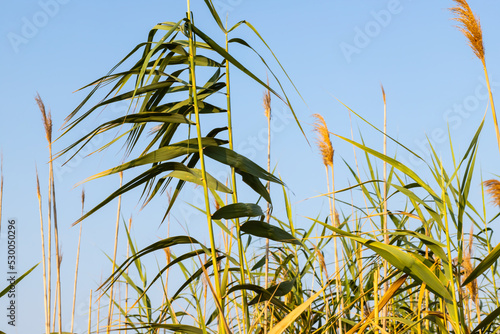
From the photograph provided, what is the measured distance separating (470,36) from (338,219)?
1269mm

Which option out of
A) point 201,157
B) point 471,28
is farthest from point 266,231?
point 471,28

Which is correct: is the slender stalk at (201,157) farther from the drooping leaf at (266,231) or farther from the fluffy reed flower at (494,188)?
the fluffy reed flower at (494,188)

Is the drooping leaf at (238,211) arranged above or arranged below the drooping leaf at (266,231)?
above

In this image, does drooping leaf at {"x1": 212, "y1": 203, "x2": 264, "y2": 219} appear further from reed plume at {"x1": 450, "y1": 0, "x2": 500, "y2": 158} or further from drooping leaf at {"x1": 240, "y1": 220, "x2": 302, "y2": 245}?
reed plume at {"x1": 450, "y1": 0, "x2": 500, "y2": 158}

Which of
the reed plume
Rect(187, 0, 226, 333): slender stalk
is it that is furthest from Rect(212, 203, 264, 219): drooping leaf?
the reed plume

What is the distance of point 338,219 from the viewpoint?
8.92 feet

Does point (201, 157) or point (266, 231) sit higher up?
point (201, 157)

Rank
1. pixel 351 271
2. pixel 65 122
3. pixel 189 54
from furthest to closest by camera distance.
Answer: pixel 351 271 → pixel 189 54 → pixel 65 122

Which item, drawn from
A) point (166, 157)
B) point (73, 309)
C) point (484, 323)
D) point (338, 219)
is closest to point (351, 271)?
Answer: point (338, 219)

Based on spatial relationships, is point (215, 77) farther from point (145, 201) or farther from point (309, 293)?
point (309, 293)

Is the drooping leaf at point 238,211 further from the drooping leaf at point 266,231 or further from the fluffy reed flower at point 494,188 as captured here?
the fluffy reed flower at point 494,188

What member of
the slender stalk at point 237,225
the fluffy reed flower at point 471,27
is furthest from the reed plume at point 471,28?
the slender stalk at point 237,225

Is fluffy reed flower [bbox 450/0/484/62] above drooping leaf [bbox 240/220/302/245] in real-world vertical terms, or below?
above

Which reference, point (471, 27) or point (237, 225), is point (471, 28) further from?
point (237, 225)
